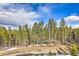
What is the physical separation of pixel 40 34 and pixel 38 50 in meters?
0.13

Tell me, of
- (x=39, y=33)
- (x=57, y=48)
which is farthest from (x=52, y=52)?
(x=39, y=33)

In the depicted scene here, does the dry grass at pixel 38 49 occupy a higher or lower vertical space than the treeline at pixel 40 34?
lower

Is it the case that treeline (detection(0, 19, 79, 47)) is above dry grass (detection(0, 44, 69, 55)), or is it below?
above

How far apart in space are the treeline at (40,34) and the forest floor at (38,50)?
33 mm

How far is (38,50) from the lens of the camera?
1543 millimetres

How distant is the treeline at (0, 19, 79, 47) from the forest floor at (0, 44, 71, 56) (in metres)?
0.03

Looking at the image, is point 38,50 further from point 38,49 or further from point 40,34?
point 40,34

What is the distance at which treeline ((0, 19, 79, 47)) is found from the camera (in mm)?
1539

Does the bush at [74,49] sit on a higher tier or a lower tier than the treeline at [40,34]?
lower

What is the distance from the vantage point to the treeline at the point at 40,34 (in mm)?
1539

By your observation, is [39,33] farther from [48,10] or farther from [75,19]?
[75,19]

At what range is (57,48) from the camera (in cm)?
155

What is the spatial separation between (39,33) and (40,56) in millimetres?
189

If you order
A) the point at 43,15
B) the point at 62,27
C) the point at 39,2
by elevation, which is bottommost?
the point at 62,27
